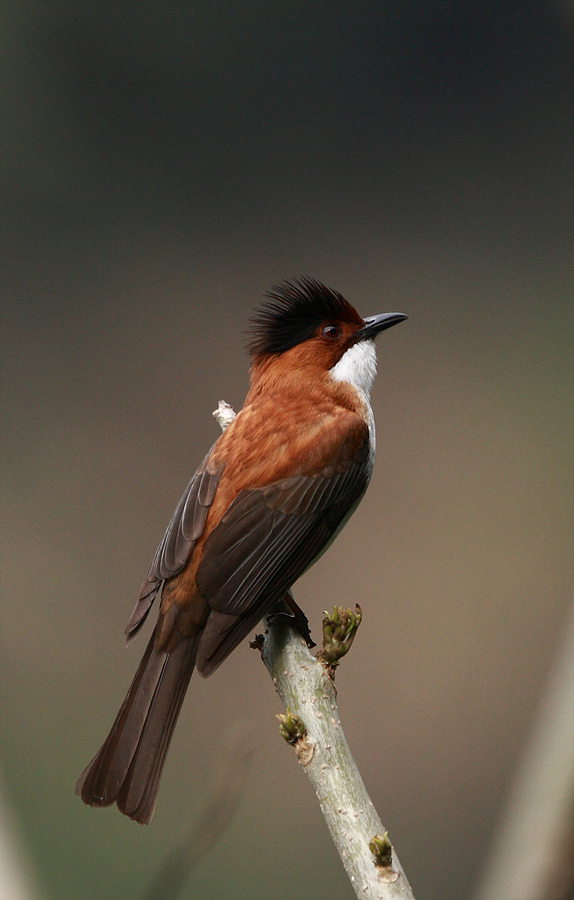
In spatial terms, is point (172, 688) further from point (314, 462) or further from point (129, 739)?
point (314, 462)

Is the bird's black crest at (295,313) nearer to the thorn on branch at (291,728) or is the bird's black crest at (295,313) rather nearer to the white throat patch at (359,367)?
the white throat patch at (359,367)

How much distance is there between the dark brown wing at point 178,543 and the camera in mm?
1340

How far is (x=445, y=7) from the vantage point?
3508 mm

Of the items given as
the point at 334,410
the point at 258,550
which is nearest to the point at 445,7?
the point at 334,410

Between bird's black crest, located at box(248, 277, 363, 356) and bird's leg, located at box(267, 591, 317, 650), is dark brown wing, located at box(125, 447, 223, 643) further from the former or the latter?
bird's black crest, located at box(248, 277, 363, 356)

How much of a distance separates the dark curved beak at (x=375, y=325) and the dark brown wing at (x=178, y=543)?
0.43 metres

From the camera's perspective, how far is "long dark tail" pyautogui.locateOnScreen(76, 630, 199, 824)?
1.20m

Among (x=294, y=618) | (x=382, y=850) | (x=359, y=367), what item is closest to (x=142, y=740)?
(x=294, y=618)

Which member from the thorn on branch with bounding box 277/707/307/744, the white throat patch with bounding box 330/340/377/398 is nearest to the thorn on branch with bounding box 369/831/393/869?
the thorn on branch with bounding box 277/707/307/744

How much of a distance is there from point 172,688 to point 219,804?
1.51ft

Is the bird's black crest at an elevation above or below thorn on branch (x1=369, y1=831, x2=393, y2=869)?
above

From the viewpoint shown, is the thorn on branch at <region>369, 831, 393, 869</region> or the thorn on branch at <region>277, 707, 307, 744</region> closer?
the thorn on branch at <region>369, 831, 393, 869</region>

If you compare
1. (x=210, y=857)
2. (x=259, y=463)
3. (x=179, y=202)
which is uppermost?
(x=179, y=202)

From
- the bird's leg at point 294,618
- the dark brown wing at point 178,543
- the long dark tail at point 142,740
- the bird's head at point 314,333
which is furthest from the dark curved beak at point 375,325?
the long dark tail at point 142,740
